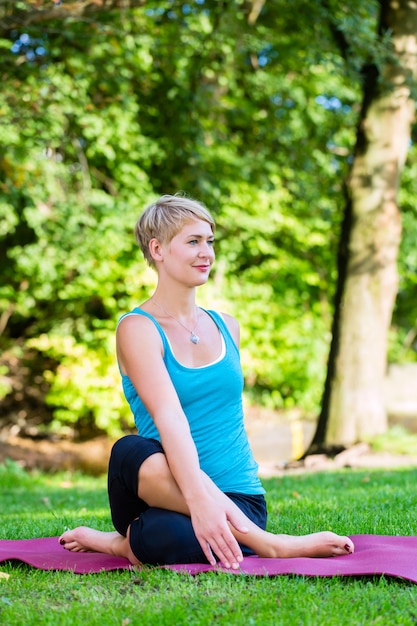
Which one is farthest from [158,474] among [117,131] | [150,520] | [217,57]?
[117,131]

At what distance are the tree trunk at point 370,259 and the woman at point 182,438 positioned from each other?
19.0 feet

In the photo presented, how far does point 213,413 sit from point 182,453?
35 cm

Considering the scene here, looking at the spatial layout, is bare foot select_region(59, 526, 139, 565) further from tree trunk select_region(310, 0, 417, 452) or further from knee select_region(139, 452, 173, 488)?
tree trunk select_region(310, 0, 417, 452)

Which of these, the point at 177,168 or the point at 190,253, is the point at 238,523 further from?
the point at 177,168

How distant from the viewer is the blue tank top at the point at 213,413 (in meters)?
3.12

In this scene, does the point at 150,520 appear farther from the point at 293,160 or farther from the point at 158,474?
the point at 293,160

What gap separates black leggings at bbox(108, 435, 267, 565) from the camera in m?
2.90

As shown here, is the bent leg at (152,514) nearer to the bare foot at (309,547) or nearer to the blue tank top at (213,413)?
the bare foot at (309,547)

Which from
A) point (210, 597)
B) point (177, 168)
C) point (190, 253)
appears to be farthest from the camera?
point (177, 168)

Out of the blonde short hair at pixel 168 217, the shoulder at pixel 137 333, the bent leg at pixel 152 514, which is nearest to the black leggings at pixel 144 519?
the bent leg at pixel 152 514

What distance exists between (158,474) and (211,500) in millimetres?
199

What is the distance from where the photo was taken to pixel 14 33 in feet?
30.3

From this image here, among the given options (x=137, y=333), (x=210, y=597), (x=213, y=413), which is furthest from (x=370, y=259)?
(x=210, y=597)

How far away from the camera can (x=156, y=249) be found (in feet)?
10.8
